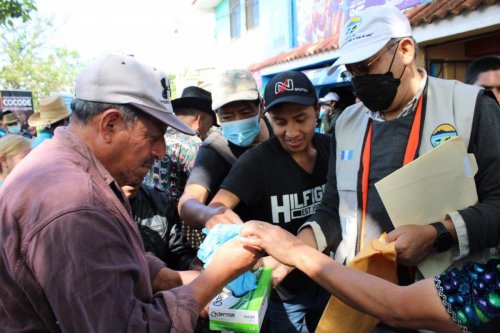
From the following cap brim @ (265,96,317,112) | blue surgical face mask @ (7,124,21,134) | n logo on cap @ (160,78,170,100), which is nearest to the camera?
n logo on cap @ (160,78,170,100)

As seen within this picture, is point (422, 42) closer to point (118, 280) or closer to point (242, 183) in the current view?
point (242, 183)

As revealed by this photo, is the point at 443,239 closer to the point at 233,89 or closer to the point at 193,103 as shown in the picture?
the point at 233,89

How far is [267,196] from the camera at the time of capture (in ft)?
7.84

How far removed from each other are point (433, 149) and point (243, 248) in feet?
2.76

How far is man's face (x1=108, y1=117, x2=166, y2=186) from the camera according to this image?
141 cm

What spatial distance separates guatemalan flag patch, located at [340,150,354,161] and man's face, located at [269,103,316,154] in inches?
17.7

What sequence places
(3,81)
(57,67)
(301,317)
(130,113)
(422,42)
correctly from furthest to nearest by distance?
(57,67) → (3,81) → (422,42) → (301,317) → (130,113)

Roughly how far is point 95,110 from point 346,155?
3.76 ft

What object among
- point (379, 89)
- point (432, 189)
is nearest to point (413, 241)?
point (432, 189)

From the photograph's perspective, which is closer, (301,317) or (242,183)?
(242,183)

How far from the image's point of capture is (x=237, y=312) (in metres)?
1.64

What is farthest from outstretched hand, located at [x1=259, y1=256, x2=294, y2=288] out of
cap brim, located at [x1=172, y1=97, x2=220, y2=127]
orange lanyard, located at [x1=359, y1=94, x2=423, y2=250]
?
cap brim, located at [x1=172, y1=97, x2=220, y2=127]

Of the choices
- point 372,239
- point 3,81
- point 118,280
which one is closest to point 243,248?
point 372,239

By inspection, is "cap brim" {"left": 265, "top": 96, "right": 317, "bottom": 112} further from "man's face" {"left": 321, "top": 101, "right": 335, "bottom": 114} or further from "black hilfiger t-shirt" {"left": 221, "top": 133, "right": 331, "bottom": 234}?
"man's face" {"left": 321, "top": 101, "right": 335, "bottom": 114}
